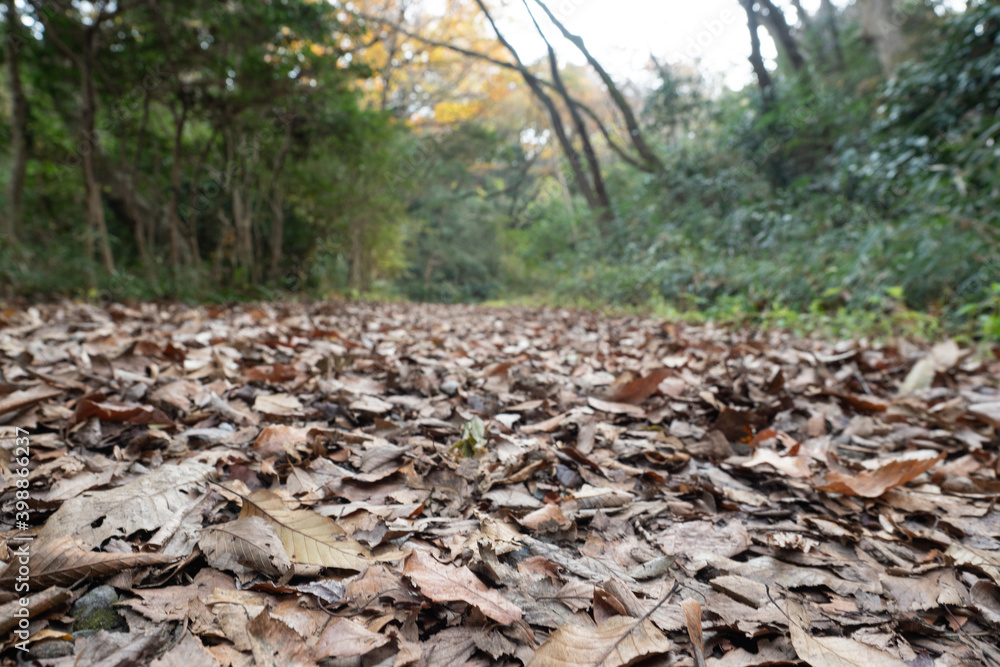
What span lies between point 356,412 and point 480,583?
2.78 ft

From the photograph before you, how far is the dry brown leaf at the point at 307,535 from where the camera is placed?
0.79 m

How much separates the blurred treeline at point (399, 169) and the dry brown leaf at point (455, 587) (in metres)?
3.40

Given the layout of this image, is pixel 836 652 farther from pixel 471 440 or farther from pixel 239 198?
pixel 239 198

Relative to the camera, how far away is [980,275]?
356 centimetres

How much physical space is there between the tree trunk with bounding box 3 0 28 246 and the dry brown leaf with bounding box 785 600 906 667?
655 cm

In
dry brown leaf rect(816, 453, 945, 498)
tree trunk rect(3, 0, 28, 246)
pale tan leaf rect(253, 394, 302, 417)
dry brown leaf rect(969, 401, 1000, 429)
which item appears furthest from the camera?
tree trunk rect(3, 0, 28, 246)

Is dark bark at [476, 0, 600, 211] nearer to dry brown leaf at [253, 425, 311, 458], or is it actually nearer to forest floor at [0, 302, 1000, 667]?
forest floor at [0, 302, 1000, 667]

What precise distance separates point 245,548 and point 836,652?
2.77 ft

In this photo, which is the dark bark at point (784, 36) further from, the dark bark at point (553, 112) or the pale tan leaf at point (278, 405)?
the pale tan leaf at point (278, 405)

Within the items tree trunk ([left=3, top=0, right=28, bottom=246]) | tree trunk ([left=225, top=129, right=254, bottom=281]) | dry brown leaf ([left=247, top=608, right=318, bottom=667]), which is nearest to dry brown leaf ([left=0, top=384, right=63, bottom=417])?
dry brown leaf ([left=247, top=608, right=318, bottom=667])

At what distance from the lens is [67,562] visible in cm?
70

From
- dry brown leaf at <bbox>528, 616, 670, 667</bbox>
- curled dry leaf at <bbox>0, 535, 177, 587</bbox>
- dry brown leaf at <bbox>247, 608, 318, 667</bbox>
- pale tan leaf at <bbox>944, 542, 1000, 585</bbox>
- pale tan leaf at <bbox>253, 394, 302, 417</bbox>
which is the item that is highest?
pale tan leaf at <bbox>253, 394, 302, 417</bbox>

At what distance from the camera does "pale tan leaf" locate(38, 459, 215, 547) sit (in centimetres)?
78

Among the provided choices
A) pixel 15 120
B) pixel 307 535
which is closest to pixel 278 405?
pixel 307 535
